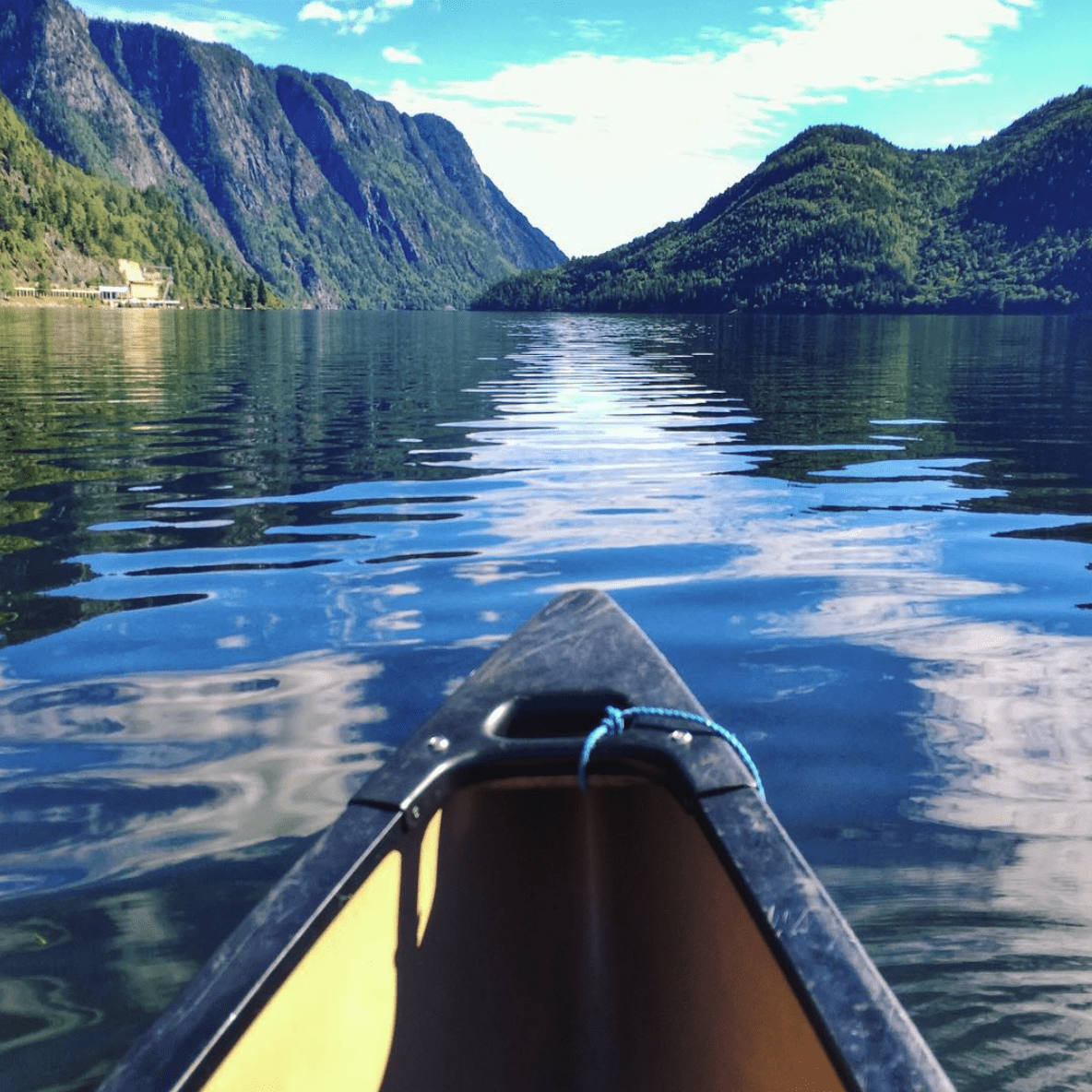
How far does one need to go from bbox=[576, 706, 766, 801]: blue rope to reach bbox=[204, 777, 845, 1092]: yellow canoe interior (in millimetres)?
160

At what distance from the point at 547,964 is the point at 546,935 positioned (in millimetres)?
88

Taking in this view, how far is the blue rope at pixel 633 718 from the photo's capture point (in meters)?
3.02

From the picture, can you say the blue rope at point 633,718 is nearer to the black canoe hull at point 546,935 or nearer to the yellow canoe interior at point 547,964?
the black canoe hull at point 546,935

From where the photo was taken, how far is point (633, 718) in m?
3.28

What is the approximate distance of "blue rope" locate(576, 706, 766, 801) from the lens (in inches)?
119

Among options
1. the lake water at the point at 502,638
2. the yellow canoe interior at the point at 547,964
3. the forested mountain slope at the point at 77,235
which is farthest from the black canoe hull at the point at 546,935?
the forested mountain slope at the point at 77,235

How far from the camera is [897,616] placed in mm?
7172

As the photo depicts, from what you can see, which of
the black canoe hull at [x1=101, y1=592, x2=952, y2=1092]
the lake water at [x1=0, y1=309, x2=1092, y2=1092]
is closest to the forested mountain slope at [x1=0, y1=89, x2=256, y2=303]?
the lake water at [x1=0, y1=309, x2=1092, y2=1092]

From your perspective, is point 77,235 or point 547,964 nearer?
point 547,964

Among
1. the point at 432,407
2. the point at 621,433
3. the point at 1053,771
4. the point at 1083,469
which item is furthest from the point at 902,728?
Result: the point at 432,407

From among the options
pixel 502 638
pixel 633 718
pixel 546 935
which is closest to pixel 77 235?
pixel 502 638

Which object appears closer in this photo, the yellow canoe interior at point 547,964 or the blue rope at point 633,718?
the yellow canoe interior at point 547,964

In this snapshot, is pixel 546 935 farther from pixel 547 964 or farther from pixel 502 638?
pixel 502 638

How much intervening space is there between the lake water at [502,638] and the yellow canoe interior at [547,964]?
0.85m
